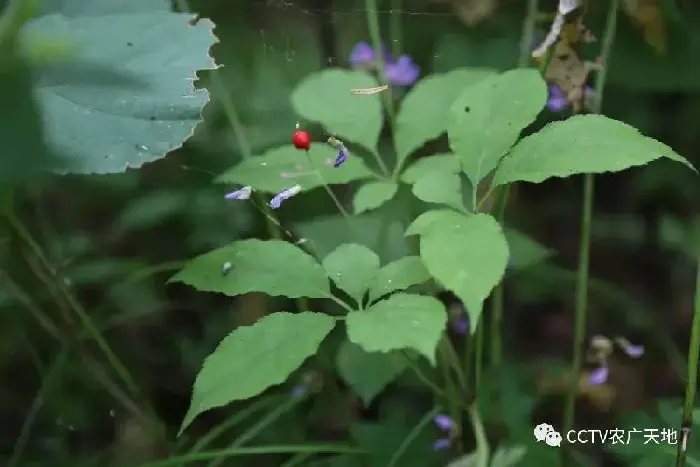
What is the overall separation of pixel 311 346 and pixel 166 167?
0.77m

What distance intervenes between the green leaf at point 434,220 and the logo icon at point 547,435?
36cm

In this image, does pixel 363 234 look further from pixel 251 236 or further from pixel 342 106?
pixel 251 236

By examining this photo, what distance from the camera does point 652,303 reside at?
1271 millimetres

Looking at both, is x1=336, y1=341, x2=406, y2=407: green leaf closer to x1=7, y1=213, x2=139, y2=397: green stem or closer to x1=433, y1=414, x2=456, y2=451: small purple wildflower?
x1=433, y1=414, x2=456, y2=451: small purple wildflower

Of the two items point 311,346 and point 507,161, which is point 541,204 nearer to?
point 507,161

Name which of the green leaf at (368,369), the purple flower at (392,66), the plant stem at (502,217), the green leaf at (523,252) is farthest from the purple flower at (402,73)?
the green leaf at (368,369)

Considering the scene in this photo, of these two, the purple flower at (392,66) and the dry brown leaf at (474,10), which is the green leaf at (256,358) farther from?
the dry brown leaf at (474,10)

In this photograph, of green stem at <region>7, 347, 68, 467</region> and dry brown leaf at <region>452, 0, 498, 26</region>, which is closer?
green stem at <region>7, 347, 68, 467</region>

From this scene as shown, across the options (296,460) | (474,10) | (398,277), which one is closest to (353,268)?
(398,277)

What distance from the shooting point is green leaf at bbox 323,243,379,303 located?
0.62m

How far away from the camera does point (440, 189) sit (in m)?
0.61

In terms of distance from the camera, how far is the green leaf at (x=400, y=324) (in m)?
0.52

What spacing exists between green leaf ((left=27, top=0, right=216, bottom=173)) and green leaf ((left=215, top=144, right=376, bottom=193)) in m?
0.09

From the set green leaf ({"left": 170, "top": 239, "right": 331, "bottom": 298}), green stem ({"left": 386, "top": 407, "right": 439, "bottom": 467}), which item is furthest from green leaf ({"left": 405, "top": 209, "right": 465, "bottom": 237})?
green stem ({"left": 386, "top": 407, "right": 439, "bottom": 467})
